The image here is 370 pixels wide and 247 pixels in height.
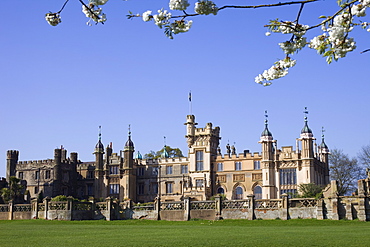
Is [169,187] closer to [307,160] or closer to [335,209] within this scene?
[307,160]

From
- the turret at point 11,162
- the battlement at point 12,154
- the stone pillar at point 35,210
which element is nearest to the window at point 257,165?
the stone pillar at point 35,210

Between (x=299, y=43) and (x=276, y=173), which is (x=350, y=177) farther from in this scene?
(x=299, y=43)

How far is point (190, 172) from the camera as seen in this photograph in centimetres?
7969

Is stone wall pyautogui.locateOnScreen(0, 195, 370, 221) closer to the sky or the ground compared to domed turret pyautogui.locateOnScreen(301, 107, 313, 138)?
closer to the ground

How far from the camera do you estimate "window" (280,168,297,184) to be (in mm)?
71750

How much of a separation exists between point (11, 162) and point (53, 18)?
3361 inches

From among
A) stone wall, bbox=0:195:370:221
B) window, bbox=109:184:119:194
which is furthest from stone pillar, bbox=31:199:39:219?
window, bbox=109:184:119:194

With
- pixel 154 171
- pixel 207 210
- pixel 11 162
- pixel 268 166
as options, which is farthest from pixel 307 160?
pixel 11 162

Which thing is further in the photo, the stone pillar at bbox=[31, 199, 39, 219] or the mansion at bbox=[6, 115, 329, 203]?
the mansion at bbox=[6, 115, 329, 203]

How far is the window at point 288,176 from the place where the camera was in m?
71.8

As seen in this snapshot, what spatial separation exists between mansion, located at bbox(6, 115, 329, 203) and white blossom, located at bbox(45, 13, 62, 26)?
209 feet

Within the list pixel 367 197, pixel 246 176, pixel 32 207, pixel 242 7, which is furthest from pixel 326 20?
pixel 246 176

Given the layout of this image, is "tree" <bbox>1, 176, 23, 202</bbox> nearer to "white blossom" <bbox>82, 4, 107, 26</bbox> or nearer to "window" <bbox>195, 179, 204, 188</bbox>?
"window" <bbox>195, 179, 204, 188</bbox>

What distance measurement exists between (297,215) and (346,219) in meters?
3.57
